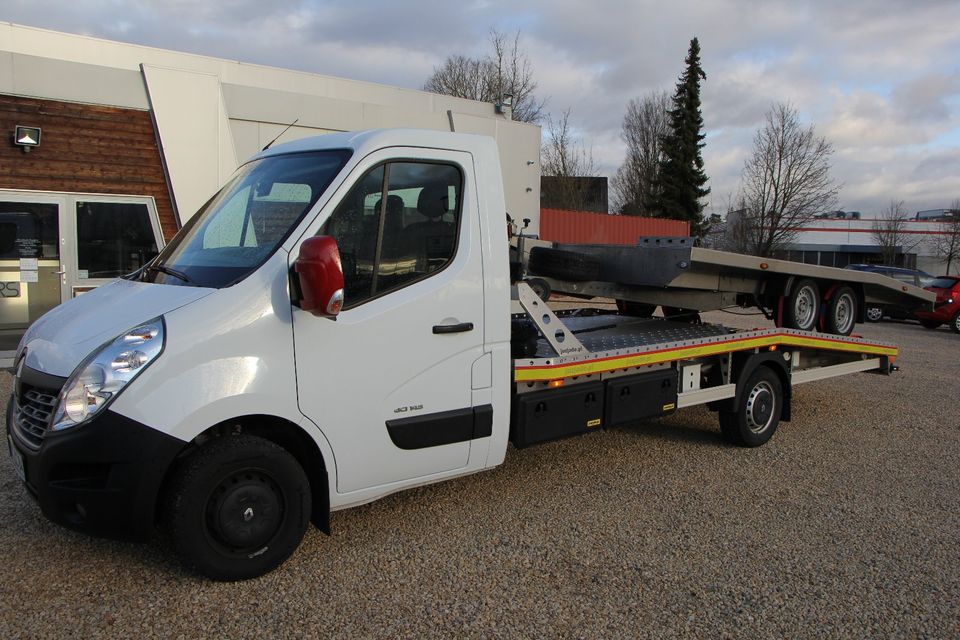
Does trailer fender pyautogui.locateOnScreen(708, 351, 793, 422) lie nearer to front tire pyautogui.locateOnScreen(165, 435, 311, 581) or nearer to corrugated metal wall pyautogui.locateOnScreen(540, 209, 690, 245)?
front tire pyautogui.locateOnScreen(165, 435, 311, 581)

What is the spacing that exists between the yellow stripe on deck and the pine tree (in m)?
38.6

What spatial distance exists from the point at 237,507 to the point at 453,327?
4.67 feet

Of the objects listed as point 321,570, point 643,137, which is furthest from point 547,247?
point 643,137

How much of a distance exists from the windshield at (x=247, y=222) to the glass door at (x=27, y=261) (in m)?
7.06

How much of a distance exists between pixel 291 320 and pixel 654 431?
13.7ft

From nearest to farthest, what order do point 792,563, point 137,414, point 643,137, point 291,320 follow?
1. point 137,414
2. point 291,320
3. point 792,563
4. point 643,137

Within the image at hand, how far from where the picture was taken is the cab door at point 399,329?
3.57m

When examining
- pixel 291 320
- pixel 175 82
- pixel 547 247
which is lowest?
pixel 291 320

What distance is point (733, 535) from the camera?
14.0ft

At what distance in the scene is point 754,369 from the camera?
614 centimetres

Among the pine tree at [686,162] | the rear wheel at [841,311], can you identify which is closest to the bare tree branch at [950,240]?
the pine tree at [686,162]

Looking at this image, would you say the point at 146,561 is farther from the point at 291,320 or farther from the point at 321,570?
the point at 291,320

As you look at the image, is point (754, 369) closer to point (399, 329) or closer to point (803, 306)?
point (803, 306)

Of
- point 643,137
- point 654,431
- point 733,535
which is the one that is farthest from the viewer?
point 643,137
